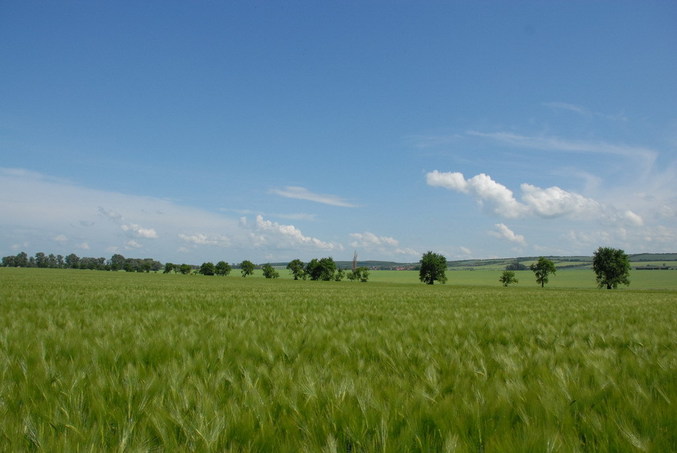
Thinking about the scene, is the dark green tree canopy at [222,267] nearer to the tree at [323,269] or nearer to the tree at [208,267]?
the tree at [208,267]

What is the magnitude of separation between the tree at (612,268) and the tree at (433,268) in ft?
109

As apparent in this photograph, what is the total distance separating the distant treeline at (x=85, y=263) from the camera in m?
173

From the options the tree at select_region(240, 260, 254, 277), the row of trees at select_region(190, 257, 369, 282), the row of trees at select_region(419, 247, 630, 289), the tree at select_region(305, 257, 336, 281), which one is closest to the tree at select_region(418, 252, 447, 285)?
the row of trees at select_region(419, 247, 630, 289)

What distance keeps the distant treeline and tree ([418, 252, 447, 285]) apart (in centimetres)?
13470

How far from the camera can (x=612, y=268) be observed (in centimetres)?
7719

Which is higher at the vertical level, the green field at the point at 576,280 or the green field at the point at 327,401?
the green field at the point at 327,401

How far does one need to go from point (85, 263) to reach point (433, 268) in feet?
568

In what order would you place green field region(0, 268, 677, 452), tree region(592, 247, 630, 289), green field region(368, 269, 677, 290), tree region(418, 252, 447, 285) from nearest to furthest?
green field region(0, 268, 677, 452) → tree region(592, 247, 630, 289) → green field region(368, 269, 677, 290) → tree region(418, 252, 447, 285)

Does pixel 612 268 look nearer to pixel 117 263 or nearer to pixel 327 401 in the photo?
pixel 327 401

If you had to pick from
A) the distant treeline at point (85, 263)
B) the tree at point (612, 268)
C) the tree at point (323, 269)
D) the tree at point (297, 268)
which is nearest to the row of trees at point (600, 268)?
the tree at point (612, 268)

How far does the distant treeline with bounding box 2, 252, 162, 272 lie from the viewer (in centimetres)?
17300

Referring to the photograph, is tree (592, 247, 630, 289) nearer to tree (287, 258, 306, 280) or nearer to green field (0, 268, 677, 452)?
tree (287, 258, 306, 280)

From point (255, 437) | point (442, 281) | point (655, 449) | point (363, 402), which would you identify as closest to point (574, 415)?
point (655, 449)

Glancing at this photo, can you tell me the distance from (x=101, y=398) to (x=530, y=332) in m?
5.83
